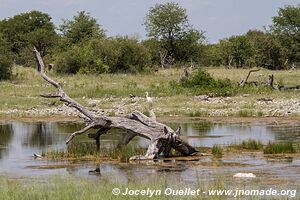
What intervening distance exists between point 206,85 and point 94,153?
24709 mm

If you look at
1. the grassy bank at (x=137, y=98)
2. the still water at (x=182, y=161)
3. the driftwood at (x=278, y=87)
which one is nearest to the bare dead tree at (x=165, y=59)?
the grassy bank at (x=137, y=98)

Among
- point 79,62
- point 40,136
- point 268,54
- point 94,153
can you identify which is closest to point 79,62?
point 79,62

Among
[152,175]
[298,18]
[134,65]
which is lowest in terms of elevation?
[152,175]

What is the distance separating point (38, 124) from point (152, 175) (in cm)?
1910

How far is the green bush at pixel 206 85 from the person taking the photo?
4444 cm

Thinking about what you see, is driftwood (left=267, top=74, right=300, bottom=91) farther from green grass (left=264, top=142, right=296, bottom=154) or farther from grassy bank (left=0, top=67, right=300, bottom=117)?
green grass (left=264, top=142, right=296, bottom=154)

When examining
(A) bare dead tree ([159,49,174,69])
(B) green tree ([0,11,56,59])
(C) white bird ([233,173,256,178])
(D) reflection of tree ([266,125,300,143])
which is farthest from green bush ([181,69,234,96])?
(B) green tree ([0,11,56,59])

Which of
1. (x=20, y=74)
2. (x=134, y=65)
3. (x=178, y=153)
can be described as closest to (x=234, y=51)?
(x=134, y=65)

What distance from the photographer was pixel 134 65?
203 feet

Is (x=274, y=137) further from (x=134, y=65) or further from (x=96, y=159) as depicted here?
(x=134, y=65)

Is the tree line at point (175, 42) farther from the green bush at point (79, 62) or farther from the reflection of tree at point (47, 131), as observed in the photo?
the reflection of tree at point (47, 131)

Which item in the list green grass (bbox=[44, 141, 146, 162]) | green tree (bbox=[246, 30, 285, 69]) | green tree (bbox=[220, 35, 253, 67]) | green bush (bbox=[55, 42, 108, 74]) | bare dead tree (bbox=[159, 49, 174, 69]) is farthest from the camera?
green tree (bbox=[220, 35, 253, 67])

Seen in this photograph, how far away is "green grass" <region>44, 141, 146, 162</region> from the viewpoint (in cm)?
2127

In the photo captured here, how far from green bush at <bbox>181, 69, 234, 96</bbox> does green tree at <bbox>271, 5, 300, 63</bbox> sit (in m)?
32.5
